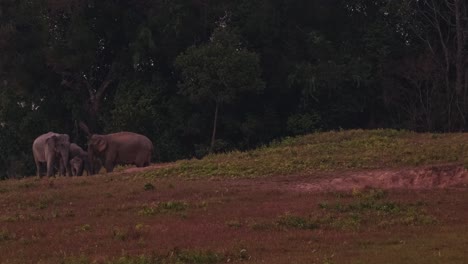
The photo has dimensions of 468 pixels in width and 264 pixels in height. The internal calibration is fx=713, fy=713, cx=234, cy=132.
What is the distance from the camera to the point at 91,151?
27031 mm

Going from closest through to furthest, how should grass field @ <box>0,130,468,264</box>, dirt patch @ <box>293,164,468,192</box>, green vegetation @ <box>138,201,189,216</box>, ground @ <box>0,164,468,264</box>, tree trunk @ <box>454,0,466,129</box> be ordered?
ground @ <box>0,164,468,264</box> → grass field @ <box>0,130,468,264</box> → green vegetation @ <box>138,201,189,216</box> → dirt patch @ <box>293,164,468,192</box> → tree trunk @ <box>454,0,466,129</box>

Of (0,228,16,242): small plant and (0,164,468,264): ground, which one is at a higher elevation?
(0,228,16,242): small plant

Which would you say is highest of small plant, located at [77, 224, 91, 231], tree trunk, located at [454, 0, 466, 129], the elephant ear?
tree trunk, located at [454, 0, 466, 129]

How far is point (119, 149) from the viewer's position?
2725 centimetres

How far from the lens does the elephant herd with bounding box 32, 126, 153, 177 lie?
86.4ft

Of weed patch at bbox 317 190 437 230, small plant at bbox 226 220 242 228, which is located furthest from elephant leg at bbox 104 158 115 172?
small plant at bbox 226 220 242 228

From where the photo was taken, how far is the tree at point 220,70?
30.4 metres

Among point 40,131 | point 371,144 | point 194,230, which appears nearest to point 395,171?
point 371,144

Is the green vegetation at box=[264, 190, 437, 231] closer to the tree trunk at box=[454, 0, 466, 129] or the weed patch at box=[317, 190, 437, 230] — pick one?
the weed patch at box=[317, 190, 437, 230]

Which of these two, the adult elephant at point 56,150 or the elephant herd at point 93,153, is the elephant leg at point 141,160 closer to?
the elephant herd at point 93,153

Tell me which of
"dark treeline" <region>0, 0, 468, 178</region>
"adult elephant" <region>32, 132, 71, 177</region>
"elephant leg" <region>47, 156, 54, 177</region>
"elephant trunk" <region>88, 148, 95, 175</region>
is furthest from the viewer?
"dark treeline" <region>0, 0, 468, 178</region>

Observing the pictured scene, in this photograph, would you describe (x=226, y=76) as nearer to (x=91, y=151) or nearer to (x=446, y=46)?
(x=91, y=151)

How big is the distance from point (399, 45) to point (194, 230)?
987 inches

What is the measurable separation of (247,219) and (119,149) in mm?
15185
